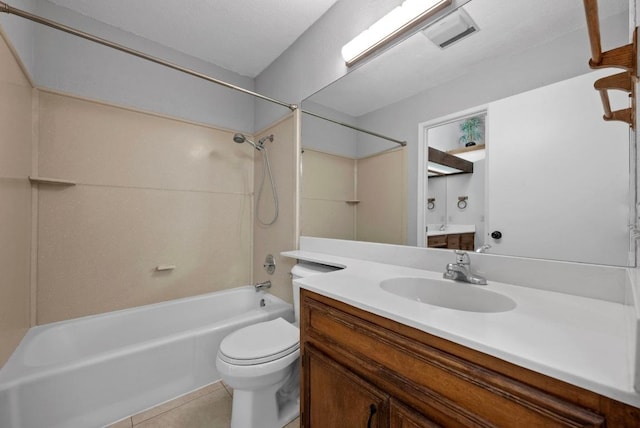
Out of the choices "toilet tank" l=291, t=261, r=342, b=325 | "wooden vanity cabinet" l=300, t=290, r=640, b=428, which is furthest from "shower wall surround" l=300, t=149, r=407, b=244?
"wooden vanity cabinet" l=300, t=290, r=640, b=428

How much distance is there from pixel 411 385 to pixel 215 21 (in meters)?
2.27

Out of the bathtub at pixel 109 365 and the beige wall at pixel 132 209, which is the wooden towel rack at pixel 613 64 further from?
the beige wall at pixel 132 209

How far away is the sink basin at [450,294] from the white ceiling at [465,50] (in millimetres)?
815

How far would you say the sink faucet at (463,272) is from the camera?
0.92 m

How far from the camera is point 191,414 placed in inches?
52.6

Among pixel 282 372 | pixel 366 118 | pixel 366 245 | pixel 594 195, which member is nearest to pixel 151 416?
pixel 282 372

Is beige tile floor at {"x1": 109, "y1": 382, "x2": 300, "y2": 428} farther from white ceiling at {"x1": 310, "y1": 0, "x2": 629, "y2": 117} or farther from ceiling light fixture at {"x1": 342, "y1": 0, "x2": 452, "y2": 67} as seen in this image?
ceiling light fixture at {"x1": 342, "y1": 0, "x2": 452, "y2": 67}

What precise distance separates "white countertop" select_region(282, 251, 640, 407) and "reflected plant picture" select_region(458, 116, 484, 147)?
576 millimetres

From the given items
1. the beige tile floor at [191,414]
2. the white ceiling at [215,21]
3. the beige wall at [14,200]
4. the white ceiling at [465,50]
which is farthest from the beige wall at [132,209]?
the white ceiling at [465,50]

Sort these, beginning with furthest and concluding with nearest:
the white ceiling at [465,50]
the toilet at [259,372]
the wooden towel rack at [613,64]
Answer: the toilet at [259,372]
the white ceiling at [465,50]
the wooden towel rack at [613,64]

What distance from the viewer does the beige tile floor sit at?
127 centimetres

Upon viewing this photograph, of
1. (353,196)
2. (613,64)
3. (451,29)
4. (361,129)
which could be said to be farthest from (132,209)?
(613,64)

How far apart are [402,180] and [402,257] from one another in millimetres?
406

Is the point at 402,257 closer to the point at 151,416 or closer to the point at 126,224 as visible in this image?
the point at 151,416
